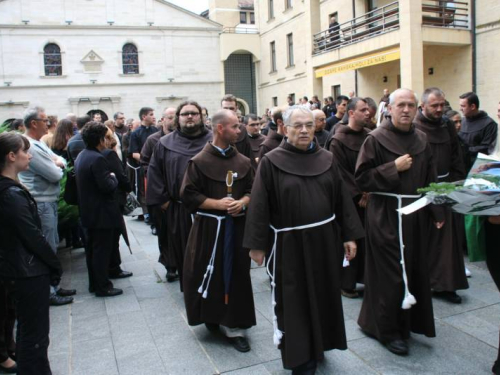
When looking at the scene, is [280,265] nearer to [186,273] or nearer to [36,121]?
[186,273]

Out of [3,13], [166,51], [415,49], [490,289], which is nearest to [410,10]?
[415,49]

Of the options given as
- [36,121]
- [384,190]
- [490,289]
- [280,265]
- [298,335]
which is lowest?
[490,289]

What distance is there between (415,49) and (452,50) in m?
2.11

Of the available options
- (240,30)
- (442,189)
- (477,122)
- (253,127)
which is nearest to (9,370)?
(442,189)

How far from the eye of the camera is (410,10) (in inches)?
607

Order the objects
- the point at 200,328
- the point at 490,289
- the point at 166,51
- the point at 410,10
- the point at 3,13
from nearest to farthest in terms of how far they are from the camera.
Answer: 1. the point at 200,328
2. the point at 490,289
3. the point at 410,10
4. the point at 3,13
5. the point at 166,51

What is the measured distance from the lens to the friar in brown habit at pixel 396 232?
4.04m

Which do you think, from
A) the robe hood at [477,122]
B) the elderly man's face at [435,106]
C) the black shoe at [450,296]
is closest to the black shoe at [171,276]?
the black shoe at [450,296]

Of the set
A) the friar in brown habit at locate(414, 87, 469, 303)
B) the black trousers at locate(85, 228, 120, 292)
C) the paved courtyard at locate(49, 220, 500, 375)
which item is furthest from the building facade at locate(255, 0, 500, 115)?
the black trousers at locate(85, 228, 120, 292)

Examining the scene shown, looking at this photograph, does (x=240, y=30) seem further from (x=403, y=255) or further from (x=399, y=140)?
(x=403, y=255)

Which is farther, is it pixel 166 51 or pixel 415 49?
pixel 166 51

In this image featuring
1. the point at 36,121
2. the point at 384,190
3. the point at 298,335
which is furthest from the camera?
the point at 36,121

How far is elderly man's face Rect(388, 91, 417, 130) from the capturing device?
4.16 metres

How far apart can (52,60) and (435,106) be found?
32548 mm
